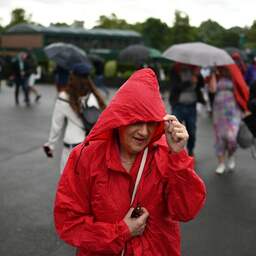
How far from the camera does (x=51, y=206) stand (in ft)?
17.7

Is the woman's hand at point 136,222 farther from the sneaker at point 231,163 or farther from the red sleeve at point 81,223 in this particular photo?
the sneaker at point 231,163

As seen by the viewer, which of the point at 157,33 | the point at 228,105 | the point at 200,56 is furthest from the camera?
the point at 157,33

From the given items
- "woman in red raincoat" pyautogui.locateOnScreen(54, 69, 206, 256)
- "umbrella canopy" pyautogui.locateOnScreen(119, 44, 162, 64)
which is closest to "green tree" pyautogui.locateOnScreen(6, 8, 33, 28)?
"umbrella canopy" pyautogui.locateOnScreen(119, 44, 162, 64)

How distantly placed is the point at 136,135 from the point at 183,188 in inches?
11.7

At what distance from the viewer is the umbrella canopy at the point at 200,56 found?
21.9ft

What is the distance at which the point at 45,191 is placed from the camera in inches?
233

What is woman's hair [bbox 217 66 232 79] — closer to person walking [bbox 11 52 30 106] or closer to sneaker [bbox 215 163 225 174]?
sneaker [bbox 215 163 225 174]

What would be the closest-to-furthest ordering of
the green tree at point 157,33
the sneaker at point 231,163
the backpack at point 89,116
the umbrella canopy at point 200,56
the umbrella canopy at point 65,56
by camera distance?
1. the backpack at point 89,116
2. the umbrella canopy at point 200,56
3. the sneaker at point 231,163
4. the umbrella canopy at point 65,56
5. the green tree at point 157,33

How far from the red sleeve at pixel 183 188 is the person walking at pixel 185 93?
16.9ft

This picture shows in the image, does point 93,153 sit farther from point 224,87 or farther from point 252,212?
point 224,87

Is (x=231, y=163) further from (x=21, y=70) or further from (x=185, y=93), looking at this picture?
(x=21, y=70)

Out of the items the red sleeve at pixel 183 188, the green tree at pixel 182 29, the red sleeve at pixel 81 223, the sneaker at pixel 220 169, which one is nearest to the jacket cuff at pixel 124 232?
the red sleeve at pixel 81 223

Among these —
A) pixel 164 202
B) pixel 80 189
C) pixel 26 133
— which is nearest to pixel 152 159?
pixel 164 202

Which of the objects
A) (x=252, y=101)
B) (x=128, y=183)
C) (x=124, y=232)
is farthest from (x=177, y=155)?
(x=252, y=101)
